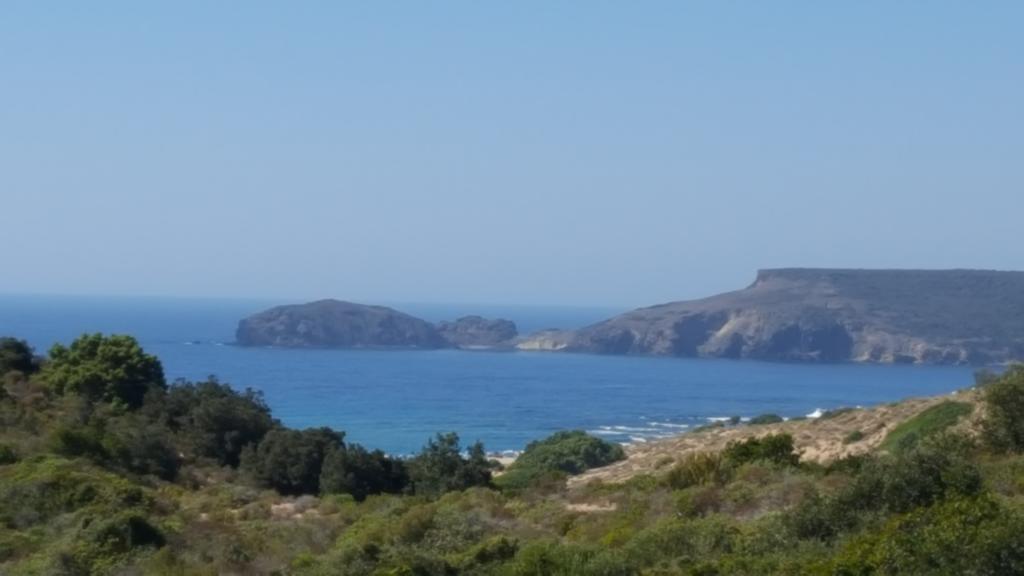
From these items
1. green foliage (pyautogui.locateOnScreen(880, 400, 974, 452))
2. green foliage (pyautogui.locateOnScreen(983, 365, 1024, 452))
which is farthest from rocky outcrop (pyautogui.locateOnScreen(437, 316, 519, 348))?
green foliage (pyautogui.locateOnScreen(983, 365, 1024, 452))

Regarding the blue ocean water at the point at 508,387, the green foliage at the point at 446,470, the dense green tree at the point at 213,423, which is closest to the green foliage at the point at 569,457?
the green foliage at the point at 446,470

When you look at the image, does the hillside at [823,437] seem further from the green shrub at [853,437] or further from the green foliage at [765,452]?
the green foliage at [765,452]

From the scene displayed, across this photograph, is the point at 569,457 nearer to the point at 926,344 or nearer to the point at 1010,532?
the point at 1010,532

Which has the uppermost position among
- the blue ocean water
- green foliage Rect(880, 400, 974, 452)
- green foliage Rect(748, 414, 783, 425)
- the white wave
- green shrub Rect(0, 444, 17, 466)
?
green foliage Rect(880, 400, 974, 452)

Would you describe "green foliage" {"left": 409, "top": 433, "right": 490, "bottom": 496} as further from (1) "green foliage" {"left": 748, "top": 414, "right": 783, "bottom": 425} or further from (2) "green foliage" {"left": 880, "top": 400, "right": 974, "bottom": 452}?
(1) "green foliage" {"left": 748, "top": 414, "right": 783, "bottom": 425}

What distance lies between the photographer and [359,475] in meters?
30.3

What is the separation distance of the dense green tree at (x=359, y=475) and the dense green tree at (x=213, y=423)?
12.1ft

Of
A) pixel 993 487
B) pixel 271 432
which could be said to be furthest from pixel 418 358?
pixel 993 487

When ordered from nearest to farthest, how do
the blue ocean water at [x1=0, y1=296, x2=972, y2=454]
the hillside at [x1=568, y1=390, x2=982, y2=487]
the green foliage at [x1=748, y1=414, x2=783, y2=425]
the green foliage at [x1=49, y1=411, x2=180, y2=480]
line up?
the green foliage at [x1=49, y1=411, x2=180, y2=480] → the hillside at [x1=568, y1=390, x2=982, y2=487] → the green foliage at [x1=748, y1=414, x2=783, y2=425] → the blue ocean water at [x1=0, y1=296, x2=972, y2=454]

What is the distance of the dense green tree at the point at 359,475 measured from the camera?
2970 cm

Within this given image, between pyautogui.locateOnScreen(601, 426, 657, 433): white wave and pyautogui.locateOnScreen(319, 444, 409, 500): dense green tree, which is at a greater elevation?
pyautogui.locateOnScreen(319, 444, 409, 500): dense green tree

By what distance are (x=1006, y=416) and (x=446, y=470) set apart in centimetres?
1206

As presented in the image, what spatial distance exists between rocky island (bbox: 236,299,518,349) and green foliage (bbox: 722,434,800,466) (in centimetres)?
13739

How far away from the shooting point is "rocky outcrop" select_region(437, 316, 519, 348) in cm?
17638
